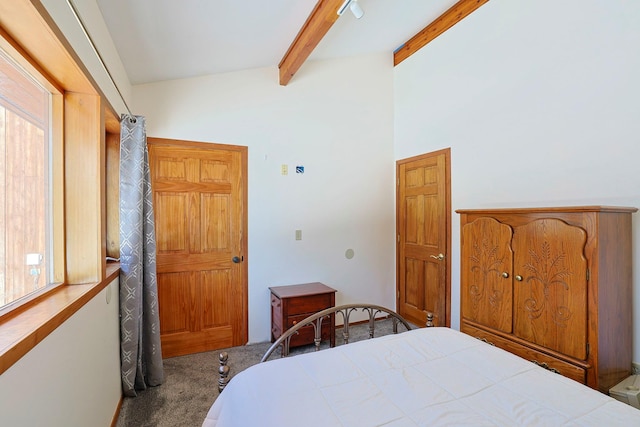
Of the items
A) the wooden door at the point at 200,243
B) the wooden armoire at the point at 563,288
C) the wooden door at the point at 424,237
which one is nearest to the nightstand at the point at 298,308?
the wooden door at the point at 200,243

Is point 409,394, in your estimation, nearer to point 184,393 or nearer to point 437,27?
point 184,393

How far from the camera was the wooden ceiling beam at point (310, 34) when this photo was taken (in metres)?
2.22

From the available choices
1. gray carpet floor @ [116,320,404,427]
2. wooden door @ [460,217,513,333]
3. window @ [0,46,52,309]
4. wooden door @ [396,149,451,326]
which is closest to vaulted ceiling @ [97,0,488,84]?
window @ [0,46,52,309]

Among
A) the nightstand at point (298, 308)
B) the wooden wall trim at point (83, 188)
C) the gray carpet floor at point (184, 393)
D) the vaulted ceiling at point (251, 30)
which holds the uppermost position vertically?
the vaulted ceiling at point (251, 30)

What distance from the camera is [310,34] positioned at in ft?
8.14

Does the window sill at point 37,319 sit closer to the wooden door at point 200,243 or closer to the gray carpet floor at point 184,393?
the gray carpet floor at point 184,393

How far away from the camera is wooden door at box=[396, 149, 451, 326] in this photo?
3316 millimetres

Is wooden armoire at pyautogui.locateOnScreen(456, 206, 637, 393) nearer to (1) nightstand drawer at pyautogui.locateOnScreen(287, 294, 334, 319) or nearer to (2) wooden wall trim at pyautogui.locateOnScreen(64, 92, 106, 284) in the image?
(1) nightstand drawer at pyautogui.locateOnScreen(287, 294, 334, 319)

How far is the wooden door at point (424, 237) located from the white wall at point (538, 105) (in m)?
0.12

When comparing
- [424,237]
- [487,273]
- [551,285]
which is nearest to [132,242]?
[487,273]

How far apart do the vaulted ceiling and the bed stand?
217cm

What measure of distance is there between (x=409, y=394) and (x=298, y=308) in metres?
1.98

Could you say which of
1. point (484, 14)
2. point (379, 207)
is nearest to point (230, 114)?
point (379, 207)

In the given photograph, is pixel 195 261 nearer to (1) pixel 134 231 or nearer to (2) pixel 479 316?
(1) pixel 134 231
